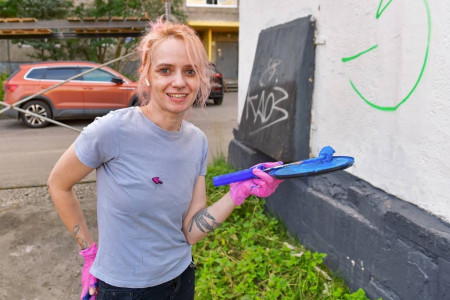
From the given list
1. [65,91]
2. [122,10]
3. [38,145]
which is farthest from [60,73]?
[122,10]

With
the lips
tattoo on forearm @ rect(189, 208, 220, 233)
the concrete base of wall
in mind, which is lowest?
the concrete base of wall

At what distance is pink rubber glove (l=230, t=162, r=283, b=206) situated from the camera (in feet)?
5.33

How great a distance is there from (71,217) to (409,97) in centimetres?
193

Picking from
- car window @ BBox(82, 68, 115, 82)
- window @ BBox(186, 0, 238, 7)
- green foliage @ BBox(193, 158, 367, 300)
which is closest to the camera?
green foliage @ BBox(193, 158, 367, 300)

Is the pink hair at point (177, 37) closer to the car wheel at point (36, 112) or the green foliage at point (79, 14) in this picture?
the car wheel at point (36, 112)

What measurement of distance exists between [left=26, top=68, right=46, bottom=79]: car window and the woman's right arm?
983 centimetres

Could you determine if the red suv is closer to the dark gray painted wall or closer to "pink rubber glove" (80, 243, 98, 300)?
the dark gray painted wall

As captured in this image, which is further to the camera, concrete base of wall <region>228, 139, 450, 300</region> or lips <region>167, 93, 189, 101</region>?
concrete base of wall <region>228, 139, 450, 300</region>

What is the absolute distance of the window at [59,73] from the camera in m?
10.4

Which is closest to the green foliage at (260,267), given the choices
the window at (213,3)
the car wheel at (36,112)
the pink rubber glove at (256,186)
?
the pink rubber glove at (256,186)

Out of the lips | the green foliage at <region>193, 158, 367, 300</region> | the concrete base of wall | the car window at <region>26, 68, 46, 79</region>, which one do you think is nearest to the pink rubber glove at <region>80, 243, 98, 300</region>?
the lips

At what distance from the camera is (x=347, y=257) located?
292 cm

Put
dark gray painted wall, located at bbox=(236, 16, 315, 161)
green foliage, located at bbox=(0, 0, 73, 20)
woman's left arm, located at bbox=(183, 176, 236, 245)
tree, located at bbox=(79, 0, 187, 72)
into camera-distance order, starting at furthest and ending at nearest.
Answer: tree, located at bbox=(79, 0, 187, 72) → green foliage, located at bbox=(0, 0, 73, 20) → dark gray painted wall, located at bbox=(236, 16, 315, 161) → woman's left arm, located at bbox=(183, 176, 236, 245)

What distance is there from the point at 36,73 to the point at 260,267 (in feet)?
30.9
